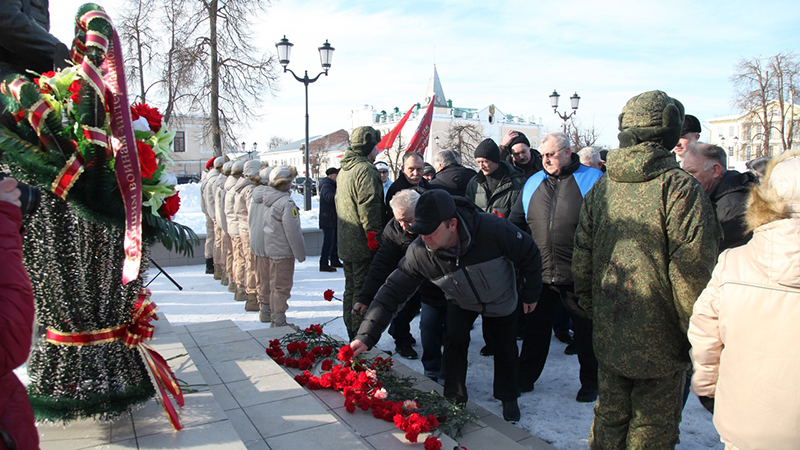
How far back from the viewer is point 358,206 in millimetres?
5152

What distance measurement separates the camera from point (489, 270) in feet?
11.4

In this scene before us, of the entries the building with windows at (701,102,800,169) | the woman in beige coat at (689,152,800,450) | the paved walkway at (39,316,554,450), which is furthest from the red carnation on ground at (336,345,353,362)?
the building with windows at (701,102,800,169)

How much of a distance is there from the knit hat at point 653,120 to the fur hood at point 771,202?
766mm

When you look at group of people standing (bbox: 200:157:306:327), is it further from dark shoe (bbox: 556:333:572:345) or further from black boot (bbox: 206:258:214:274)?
dark shoe (bbox: 556:333:572:345)

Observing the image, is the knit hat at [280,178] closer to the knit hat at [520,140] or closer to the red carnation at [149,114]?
the knit hat at [520,140]

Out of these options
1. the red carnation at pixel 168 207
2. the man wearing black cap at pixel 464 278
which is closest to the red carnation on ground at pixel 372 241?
the man wearing black cap at pixel 464 278

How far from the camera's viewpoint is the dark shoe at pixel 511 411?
3750mm

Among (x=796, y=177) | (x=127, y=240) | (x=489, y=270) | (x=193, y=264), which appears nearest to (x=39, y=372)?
(x=127, y=240)

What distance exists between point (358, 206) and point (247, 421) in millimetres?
2543

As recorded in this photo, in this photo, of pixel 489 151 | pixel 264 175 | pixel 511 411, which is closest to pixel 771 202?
pixel 511 411

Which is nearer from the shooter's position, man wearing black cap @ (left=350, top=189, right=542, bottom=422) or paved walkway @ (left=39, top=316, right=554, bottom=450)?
Result: paved walkway @ (left=39, top=316, right=554, bottom=450)

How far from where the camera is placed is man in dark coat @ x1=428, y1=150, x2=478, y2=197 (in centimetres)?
582

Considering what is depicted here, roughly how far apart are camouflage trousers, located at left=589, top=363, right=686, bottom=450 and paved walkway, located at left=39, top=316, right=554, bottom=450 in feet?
1.83

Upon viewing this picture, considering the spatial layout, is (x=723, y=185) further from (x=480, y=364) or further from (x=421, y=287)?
(x=480, y=364)
